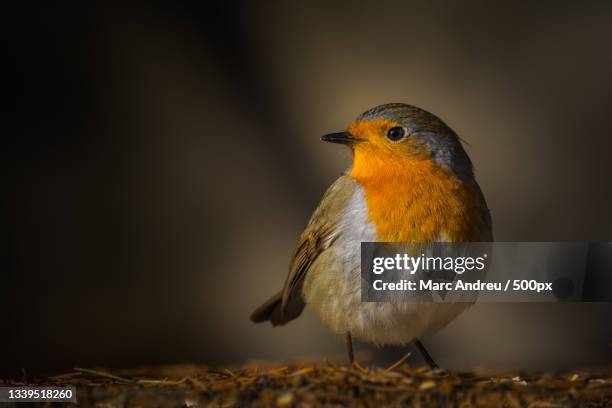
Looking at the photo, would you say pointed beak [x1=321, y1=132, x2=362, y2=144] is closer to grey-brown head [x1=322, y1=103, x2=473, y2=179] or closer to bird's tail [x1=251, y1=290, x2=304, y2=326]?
grey-brown head [x1=322, y1=103, x2=473, y2=179]

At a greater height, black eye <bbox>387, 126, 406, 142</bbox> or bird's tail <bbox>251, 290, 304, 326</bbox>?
black eye <bbox>387, 126, 406, 142</bbox>

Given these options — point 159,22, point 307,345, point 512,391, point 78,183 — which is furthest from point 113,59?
point 512,391

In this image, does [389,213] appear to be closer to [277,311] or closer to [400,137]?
[400,137]

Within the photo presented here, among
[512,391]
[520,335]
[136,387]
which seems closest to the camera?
[512,391]

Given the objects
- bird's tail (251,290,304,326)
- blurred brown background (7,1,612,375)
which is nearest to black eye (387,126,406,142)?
bird's tail (251,290,304,326)

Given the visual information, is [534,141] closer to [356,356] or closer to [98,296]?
[356,356]
